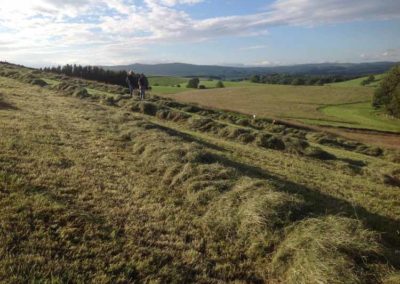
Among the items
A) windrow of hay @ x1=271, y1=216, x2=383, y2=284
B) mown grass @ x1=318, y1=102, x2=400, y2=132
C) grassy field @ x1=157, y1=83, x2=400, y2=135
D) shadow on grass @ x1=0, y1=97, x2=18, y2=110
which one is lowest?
mown grass @ x1=318, y1=102, x2=400, y2=132

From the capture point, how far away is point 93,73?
6419cm

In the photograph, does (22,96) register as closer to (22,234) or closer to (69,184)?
(69,184)

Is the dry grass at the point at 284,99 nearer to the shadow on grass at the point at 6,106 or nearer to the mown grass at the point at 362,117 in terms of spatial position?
the mown grass at the point at 362,117

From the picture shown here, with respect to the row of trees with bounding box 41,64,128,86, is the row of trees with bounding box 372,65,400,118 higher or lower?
lower

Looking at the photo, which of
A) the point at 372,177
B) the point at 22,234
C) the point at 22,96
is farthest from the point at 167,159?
the point at 22,96

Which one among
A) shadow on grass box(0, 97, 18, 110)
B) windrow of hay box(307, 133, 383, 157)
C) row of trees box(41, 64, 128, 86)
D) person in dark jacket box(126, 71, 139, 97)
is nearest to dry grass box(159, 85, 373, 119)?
row of trees box(41, 64, 128, 86)

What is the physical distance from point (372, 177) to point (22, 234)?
12.7 meters

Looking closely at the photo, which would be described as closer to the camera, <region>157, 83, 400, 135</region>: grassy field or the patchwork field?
the patchwork field

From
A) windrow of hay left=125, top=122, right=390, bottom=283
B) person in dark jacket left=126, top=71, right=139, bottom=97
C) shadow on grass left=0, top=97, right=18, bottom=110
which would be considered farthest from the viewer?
person in dark jacket left=126, top=71, right=139, bottom=97

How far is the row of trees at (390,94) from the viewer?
163 feet

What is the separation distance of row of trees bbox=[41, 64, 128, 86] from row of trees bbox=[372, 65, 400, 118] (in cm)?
4238

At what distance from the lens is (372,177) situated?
13812 millimetres

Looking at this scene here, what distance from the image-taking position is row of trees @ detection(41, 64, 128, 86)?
63094 mm

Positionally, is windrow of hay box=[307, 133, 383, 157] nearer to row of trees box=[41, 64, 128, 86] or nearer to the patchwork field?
the patchwork field
